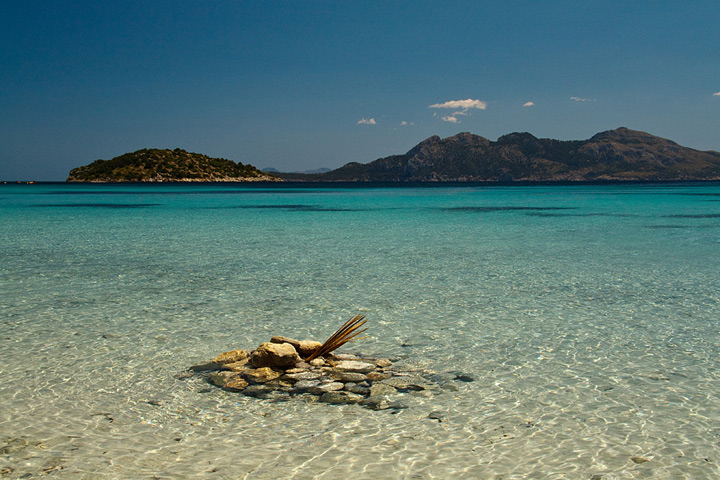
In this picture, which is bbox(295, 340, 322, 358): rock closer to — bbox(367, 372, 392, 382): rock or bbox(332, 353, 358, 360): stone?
bbox(332, 353, 358, 360): stone

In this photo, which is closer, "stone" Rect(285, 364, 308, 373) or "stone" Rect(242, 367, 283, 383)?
"stone" Rect(242, 367, 283, 383)

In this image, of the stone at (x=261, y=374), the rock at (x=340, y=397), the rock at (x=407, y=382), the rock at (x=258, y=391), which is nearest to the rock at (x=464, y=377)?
the rock at (x=407, y=382)

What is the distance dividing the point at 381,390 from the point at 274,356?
60.2 inches

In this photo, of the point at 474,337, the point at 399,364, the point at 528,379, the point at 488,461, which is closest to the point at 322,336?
the point at 399,364

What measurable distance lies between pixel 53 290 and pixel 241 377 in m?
7.76

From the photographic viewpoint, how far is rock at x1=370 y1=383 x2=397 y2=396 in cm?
642

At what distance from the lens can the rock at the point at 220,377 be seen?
6734 millimetres

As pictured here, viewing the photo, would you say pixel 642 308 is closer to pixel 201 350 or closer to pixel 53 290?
pixel 201 350

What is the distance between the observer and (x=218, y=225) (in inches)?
1208

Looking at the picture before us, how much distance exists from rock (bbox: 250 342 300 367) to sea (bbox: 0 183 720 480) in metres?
0.75

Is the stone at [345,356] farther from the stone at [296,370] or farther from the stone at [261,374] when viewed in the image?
the stone at [261,374]

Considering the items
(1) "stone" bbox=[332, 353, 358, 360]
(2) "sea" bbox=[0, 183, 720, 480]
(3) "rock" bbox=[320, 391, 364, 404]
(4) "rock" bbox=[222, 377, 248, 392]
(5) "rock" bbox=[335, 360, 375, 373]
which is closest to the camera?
(2) "sea" bbox=[0, 183, 720, 480]

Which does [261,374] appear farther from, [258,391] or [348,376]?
[348,376]

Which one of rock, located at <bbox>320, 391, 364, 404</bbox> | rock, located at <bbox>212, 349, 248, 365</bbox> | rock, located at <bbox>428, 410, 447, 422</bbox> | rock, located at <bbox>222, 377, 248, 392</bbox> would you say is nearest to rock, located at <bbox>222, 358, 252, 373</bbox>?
rock, located at <bbox>212, 349, 248, 365</bbox>
